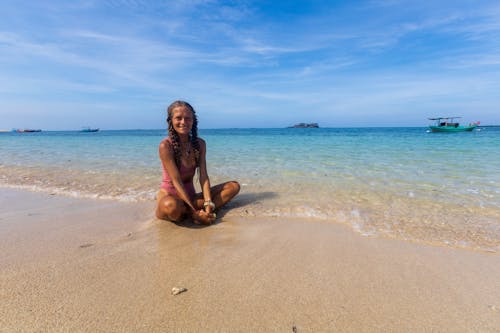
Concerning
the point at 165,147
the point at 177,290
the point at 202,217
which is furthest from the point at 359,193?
the point at 177,290

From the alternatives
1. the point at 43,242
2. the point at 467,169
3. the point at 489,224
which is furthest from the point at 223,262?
the point at 467,169

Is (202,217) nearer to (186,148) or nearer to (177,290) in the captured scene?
(186,148)

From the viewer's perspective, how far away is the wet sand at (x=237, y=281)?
1577mm

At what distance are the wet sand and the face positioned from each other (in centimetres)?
135

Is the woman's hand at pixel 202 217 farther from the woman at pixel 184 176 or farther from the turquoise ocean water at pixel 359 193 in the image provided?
the turquoise ocean water at pixel 359 193

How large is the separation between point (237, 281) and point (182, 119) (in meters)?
2.34

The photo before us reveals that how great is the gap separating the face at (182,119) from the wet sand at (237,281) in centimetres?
135

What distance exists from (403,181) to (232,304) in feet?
17.0

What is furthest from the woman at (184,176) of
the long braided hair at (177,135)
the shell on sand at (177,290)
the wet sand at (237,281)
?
the shell on sand at (177,290)

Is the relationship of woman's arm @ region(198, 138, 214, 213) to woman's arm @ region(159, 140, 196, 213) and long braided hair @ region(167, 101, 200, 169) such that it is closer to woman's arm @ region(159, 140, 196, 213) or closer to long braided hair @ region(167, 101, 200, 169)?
long braided hair @ region(167, 101, 200, 169)

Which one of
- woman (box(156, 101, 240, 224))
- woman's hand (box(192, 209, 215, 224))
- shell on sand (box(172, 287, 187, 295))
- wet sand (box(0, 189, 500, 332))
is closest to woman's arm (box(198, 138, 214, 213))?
woman (box(156, 101, 240, 224))

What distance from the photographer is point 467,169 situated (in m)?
7.03

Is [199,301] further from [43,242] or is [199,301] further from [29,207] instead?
[29,207]

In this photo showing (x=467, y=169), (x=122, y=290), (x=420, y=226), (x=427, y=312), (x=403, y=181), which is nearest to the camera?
(x=427, y=312)
